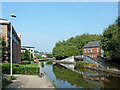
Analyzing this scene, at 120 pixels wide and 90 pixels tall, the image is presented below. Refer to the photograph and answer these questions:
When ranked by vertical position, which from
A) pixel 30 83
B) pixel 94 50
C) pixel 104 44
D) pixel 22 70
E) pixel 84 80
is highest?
pixel 104 44

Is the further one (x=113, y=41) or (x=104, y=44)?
(x=104, y=44)

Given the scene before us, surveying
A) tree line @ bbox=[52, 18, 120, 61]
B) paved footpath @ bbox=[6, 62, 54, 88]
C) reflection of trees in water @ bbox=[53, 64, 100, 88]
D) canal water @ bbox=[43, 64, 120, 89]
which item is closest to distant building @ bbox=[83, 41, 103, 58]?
tree line @ bbox=[52, 18, 120, 61]

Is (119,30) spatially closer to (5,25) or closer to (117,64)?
(117,64)

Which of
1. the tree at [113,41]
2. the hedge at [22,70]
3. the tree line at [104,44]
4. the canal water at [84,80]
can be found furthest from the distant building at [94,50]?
the hedge at [22,70]

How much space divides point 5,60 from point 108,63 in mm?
21896

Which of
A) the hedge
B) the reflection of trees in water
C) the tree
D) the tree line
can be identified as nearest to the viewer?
the reflection of trees in water

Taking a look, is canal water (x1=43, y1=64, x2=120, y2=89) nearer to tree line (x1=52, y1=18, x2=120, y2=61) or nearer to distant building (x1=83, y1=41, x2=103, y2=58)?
tree line (x1=52, y1=18, x2=120, y2=61)

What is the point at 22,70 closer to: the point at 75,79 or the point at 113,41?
the point at 75,79

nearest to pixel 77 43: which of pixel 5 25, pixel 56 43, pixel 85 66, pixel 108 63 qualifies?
pixel 56 43

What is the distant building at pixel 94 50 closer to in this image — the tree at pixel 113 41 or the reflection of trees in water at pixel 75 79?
the tree at pixel 113 41

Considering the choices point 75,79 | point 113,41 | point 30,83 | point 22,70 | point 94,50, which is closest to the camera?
point 30,83

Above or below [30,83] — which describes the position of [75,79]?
below

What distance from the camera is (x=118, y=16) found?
801 inches

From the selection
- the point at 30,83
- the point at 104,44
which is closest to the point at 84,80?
the point at 30,83
